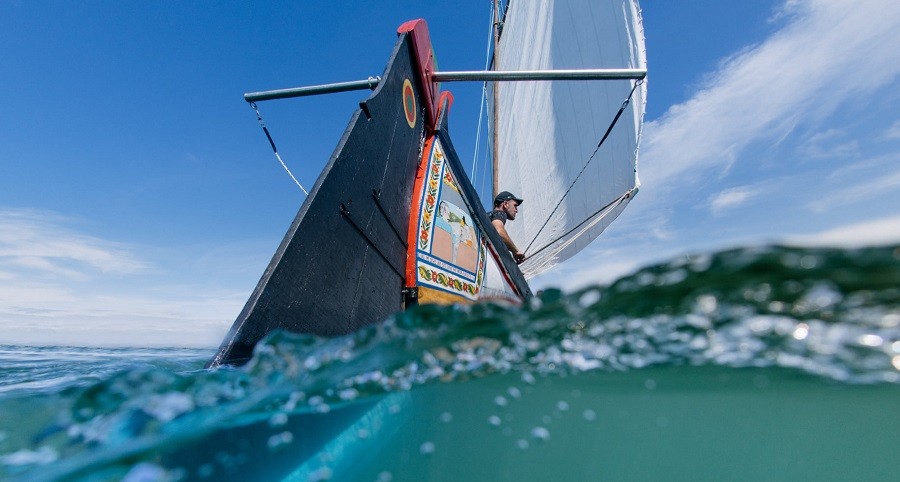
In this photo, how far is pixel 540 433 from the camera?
12.5ft

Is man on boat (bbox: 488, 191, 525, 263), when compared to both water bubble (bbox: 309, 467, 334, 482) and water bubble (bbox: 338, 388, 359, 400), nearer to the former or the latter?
water bubble (bbox: 338, 388, 359, 400)

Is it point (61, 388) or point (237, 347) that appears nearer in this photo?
point (61, 388)

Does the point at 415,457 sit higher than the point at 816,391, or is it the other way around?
the point at 816,391

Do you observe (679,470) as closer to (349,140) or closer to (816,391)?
(816,391)

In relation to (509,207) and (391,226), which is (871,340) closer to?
(391,226)

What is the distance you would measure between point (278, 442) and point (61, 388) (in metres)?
0.99

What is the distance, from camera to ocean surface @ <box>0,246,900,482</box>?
1.73 m

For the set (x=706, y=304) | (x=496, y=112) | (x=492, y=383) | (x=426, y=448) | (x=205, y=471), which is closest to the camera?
(x=205, y=471)

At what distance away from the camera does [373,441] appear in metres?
2.58

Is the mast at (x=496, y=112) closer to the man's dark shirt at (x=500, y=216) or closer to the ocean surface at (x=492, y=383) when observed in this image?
the man's dark shirt at (x=500, y=216)

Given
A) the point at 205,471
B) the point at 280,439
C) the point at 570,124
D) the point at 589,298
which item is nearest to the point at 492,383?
the point at 589,298

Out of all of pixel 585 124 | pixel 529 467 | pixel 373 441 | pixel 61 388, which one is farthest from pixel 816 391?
pixel 585 124

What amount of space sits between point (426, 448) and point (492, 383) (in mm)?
848

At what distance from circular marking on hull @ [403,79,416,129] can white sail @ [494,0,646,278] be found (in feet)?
23.0
